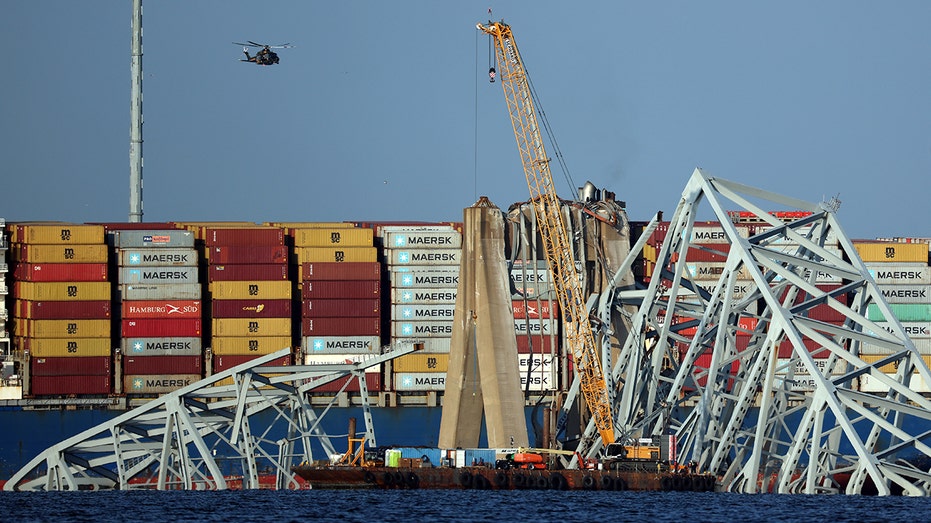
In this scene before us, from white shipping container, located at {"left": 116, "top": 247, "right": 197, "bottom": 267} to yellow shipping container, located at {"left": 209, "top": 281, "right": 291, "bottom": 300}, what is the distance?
8.87ft

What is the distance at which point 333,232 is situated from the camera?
105 metres

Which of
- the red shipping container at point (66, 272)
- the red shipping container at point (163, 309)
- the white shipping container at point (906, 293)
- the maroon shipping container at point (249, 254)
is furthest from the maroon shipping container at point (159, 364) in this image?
the white shipping container at point (906, 293)

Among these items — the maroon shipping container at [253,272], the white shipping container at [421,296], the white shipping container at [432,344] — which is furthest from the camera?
the white shipping container at [421,296]

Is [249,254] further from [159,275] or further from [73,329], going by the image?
[73,329]

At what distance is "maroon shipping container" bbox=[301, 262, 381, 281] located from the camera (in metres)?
104

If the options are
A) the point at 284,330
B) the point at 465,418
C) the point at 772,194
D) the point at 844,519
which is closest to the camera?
the point at 844,519

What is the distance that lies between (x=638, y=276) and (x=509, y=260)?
1302cm

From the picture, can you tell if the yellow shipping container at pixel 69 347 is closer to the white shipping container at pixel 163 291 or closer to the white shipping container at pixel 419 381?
the white shipping container at pixel 163 291

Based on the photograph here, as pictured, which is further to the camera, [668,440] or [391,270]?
[391,270]

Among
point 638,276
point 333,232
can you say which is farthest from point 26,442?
point 638,276

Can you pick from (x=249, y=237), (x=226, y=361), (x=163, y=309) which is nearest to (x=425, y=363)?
(x=226, y=361)

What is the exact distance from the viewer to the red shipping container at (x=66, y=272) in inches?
4092

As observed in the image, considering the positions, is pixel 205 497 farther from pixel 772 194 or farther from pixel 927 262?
pixel 927 262

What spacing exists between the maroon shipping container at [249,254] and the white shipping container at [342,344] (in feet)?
18.2
